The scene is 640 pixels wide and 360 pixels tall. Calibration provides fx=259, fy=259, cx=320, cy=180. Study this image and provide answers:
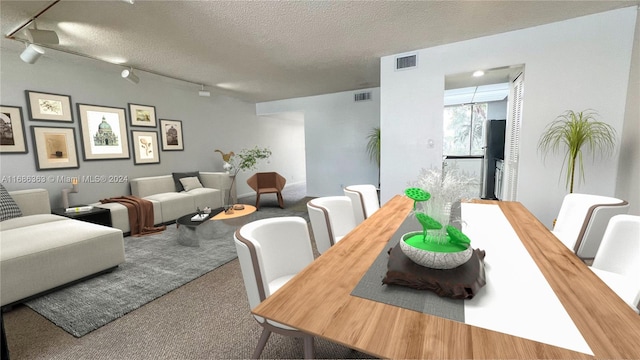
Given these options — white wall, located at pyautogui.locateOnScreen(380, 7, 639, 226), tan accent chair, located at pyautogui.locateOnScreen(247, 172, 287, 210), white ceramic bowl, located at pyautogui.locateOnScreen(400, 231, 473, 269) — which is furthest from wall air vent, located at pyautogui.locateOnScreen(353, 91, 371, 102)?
white ceramic bowl, located at pyautogui.locateOnScreen(400, 231, 473, 269)

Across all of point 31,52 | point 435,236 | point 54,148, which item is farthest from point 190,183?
point 435,236

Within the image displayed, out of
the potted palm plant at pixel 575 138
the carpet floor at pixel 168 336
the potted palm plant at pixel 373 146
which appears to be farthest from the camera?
the potted palm plant at pixel 373 146

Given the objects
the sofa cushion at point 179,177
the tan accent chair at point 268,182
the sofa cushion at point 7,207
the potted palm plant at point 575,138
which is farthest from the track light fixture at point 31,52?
the potted palm plant at point 575,138

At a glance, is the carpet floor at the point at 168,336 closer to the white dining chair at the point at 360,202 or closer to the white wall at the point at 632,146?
the white dining chair at the point at 360,202

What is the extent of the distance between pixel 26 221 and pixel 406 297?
4.15 metres

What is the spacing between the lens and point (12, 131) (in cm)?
343

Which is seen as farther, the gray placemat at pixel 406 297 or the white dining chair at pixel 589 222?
the white dining chair at pixel 589 222

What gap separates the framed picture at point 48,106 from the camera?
11.7 ft

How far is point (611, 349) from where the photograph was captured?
2.05ft

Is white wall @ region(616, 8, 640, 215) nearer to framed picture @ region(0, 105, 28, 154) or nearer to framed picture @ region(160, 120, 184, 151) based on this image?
framed picture @ region(160, 120, 184, 151)

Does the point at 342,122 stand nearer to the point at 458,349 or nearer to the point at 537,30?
the point at 537,30

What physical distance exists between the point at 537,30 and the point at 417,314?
3.89m

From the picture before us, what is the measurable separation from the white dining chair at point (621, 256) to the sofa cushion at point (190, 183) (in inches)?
217

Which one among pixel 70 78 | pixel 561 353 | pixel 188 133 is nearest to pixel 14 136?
pixel 70 78
